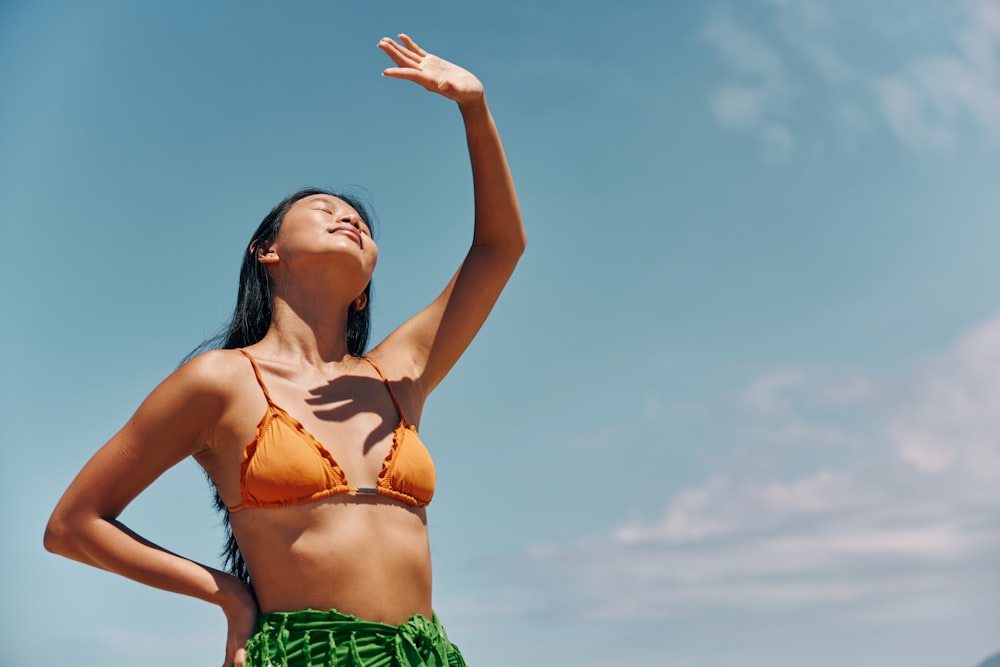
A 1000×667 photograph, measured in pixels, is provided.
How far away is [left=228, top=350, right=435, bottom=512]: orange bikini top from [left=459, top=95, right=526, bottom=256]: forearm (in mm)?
1099

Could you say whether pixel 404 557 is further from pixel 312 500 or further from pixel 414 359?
pixel 414 359

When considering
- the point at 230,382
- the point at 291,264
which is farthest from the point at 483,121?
the point at 230,382

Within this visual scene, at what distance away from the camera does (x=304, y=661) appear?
328 centimetres

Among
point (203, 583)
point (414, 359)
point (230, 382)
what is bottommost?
point (203, 583)

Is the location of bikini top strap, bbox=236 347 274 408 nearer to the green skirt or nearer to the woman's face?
the woman's face

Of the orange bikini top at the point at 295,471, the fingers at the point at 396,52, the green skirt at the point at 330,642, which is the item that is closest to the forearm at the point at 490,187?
the fingers at the point at 396,52

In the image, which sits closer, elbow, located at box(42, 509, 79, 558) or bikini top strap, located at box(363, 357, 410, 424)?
elbow, located at box(42, 509, 79, 558)

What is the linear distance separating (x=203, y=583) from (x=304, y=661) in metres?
0.44

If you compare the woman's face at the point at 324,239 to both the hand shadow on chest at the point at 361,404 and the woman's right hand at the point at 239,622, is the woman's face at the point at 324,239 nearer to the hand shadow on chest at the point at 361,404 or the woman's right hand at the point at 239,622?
the hand shadow on chest at the point at 361,404

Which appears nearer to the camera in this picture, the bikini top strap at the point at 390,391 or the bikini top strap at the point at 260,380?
the bikini top strap at the point at 260,380

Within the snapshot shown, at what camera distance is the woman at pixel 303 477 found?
3.36m

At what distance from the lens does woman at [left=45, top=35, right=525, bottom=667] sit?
11.0 ft

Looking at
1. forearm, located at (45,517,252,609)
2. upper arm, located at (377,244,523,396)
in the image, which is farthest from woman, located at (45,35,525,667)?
upper arm, located at (377,244,523,396)

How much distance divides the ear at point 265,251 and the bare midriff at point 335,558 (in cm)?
108
